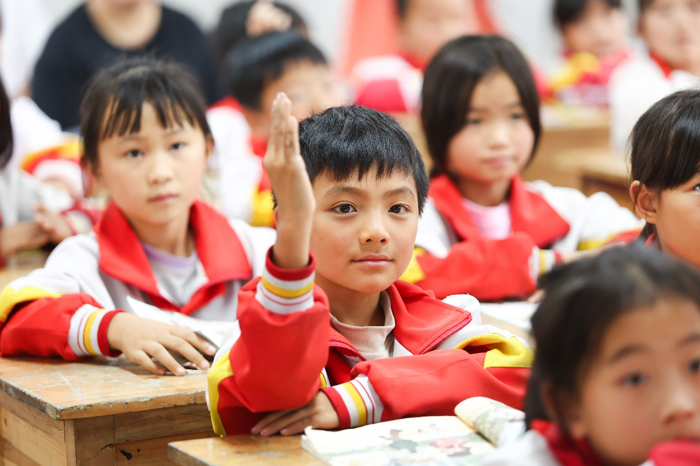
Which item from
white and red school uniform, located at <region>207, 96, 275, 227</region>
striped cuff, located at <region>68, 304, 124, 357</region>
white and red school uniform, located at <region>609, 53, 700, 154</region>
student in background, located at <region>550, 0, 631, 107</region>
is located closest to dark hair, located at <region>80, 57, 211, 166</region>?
striped cuff, located at <region>68, 304, 124, 357</region>

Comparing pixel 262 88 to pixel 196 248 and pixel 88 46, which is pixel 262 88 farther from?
pixel 196 248

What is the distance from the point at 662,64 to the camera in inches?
126

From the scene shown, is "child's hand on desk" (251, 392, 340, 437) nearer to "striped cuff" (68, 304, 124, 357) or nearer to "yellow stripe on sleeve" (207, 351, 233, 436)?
"yellow stripe on sleeve" (207, 351, 233, 436)

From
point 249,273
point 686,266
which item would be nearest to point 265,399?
point 686,266

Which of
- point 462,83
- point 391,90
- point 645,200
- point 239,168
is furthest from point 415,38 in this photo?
point 645,200

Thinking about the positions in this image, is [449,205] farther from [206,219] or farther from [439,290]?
[206,219]

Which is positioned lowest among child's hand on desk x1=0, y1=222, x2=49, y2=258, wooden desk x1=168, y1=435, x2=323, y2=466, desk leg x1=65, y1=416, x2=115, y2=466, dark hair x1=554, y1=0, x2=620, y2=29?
desk leg x1=65, y1=416, x2=115, y2=466

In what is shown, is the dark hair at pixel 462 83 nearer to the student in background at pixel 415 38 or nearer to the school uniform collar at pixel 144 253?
the school uniform collar at pixel 144 253

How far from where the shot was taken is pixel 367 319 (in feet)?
4.28

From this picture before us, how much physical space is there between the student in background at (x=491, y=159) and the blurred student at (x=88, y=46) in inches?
67.9

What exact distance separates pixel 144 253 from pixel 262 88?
1.30 metres

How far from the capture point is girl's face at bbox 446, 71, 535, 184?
2057mm

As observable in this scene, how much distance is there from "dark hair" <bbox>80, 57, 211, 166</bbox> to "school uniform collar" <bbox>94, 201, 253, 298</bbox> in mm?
149

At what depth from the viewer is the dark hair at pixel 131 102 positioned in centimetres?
171
